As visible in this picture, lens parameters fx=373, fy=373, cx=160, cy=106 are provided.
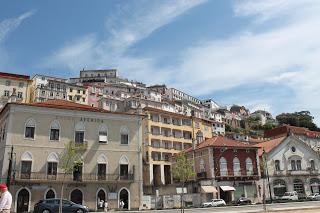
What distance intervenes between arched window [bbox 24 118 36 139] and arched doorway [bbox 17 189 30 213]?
598 cm

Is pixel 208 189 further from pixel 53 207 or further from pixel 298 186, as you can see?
pixel 53 207

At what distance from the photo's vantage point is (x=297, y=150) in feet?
216

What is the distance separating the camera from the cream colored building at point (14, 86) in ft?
283

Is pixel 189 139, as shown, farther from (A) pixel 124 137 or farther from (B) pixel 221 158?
(A) pixel 124 137

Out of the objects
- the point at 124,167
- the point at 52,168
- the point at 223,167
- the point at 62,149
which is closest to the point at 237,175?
the point at 223,167

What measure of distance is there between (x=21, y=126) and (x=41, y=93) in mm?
59246

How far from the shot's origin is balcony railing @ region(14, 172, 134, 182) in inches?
1566

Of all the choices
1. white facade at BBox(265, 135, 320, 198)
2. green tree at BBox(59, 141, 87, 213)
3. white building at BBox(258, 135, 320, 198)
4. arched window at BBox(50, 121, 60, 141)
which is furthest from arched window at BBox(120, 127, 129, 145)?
white facade at BBox(265, 135, 320, 198)

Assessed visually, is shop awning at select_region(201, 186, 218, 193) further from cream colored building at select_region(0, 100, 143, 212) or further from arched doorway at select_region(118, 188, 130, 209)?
arched doorway at select_region(118, 188, 130, 209)

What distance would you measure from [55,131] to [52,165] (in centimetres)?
394

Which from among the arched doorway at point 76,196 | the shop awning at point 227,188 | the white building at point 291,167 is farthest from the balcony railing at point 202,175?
the arched doorway at point 76,196

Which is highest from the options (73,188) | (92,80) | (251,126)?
(92,80)

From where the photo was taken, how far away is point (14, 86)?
8831 cm

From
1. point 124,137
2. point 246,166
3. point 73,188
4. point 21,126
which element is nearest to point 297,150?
point 246,166
